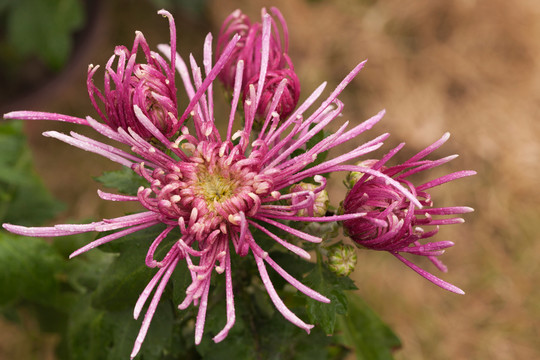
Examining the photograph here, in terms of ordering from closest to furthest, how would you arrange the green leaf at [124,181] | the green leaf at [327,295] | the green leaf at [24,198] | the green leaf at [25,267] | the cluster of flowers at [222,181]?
the cluster of flowers at [222,181], the green leaf at [327,295], the green leaf at [124,181], the green leaf at [25,267], the green leaf at [24,198]

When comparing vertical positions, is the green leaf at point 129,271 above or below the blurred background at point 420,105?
below

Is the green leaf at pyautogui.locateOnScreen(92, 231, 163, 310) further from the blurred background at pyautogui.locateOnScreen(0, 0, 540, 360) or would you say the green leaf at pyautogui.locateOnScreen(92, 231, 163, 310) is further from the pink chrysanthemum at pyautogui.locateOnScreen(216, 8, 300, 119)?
the blurred background at pyautogui.locateOnScreen(0, 0, 540, 360)

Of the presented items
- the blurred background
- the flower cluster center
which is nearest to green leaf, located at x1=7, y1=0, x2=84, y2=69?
the blurred background

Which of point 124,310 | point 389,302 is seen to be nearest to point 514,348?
point 389,302

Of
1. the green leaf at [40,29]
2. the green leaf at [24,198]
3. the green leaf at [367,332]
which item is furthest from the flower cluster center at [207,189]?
the green leaf at [40,29]

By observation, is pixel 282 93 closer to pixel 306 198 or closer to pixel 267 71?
pixel 267 71

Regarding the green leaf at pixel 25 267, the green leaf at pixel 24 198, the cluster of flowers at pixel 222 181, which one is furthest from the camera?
the green leaf at pixel 24 198

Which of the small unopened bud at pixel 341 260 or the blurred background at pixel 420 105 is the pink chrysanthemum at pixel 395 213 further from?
the blurred background at pixel 420 105
